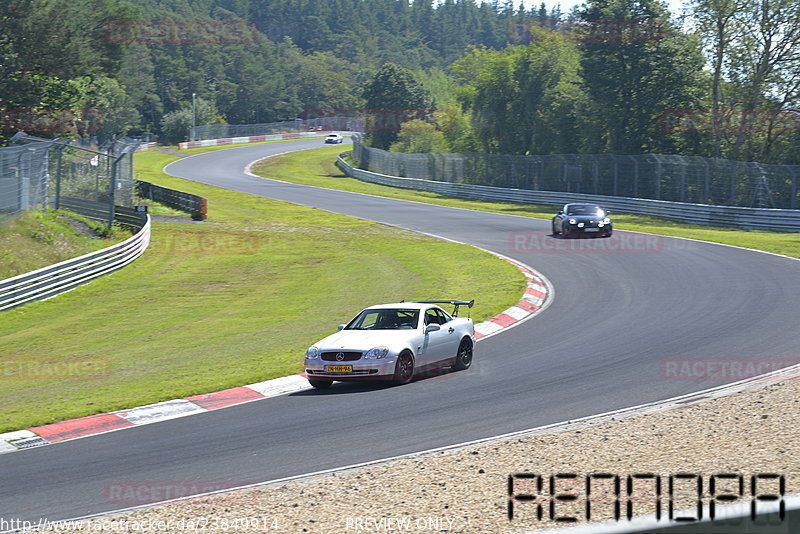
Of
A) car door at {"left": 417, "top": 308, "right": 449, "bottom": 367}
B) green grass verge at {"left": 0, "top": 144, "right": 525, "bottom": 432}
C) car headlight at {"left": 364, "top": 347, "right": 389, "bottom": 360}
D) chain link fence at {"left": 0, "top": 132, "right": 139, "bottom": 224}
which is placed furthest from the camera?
chain link fence at {"left": 0, "top": 132, "right": 139, "bottom": 224}

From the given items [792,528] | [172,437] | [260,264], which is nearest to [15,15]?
[260,264]

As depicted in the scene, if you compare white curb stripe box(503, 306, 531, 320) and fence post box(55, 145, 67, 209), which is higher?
fence post box(55, 145, 67, 209)

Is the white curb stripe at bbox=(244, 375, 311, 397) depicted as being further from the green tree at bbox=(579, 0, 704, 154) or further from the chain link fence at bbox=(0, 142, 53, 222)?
the green tree at bbox=(579, 0, 704, 154)

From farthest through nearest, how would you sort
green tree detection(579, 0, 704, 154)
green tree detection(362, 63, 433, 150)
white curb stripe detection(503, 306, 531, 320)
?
green tree detection(362, 63, 433, 150), green tree detection(579, 0, 704, 154), white curb stripe detection(503, 306, 531, 320)

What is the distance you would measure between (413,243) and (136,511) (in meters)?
27.6

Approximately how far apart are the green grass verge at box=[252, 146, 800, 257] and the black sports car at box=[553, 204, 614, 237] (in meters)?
Result: 3.75

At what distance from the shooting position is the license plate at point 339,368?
13.8 m

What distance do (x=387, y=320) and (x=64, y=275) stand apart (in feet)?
45.9

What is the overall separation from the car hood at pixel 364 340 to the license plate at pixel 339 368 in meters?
0.28

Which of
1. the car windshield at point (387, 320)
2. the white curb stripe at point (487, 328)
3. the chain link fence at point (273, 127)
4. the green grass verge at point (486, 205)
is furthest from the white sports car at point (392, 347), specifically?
the chain link fence at point (273, 127)

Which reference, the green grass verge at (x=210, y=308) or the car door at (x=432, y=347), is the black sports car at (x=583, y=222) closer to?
the green grass verge at (x=210, y=308)

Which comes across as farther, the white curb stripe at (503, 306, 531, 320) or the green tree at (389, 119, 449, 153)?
the green tree at (389, 119, 449, 153)

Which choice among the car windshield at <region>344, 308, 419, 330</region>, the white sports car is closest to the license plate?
the white sports car

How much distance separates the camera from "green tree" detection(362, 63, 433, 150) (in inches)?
3799
